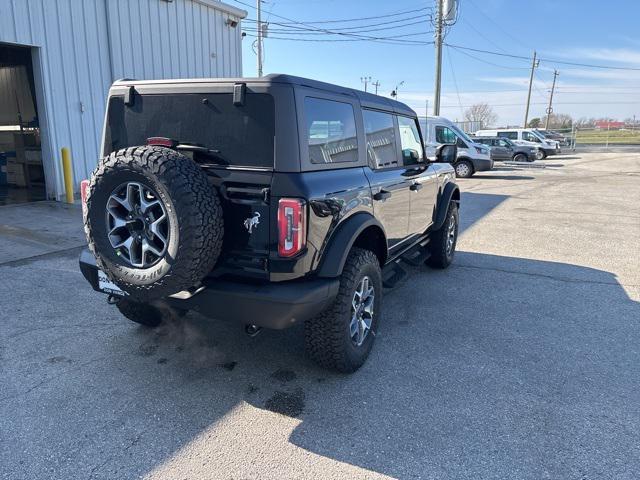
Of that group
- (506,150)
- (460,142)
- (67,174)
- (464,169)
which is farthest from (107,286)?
(506,150)

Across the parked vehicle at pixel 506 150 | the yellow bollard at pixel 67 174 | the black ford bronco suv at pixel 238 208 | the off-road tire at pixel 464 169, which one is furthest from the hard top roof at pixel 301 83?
the parked vehicle at pixel 506 150

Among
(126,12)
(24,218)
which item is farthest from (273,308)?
(126,12)

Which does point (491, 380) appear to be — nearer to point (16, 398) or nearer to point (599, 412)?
point (599, 412)

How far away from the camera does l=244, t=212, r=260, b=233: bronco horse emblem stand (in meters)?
2.72

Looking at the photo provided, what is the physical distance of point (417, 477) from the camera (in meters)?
2.35

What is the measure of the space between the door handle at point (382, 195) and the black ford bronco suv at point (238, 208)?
19 cm

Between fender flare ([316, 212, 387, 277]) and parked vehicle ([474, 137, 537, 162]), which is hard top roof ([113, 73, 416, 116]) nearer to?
fender flare ([316, 212, 387, 277])

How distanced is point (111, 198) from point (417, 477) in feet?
7.41

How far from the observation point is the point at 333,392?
310 cm

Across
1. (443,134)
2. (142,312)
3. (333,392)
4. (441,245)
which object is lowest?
(333,392)

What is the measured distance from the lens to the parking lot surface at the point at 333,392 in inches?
96.7

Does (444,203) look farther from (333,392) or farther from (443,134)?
(443,134)

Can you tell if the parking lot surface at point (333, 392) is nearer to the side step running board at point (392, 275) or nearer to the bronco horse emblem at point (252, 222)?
the side step running board at point (392, 275)

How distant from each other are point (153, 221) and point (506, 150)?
25.4 metres
